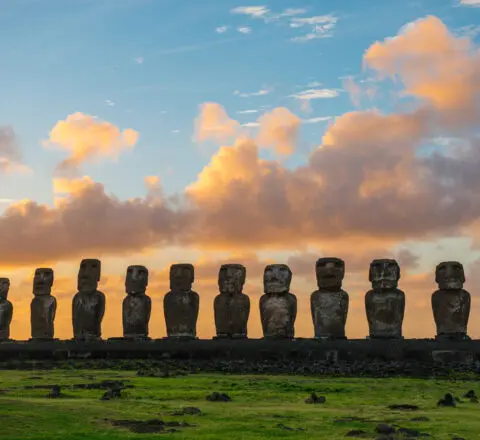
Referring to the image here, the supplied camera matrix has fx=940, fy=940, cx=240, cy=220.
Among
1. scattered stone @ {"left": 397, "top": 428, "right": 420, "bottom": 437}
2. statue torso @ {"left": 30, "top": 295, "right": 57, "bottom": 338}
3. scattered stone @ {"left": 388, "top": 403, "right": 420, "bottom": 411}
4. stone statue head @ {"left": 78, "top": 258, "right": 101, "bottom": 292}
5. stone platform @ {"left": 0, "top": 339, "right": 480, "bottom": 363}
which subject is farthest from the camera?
statue torso @ {"left": 30, "top": 295, "right": 57, "bottom": 338}

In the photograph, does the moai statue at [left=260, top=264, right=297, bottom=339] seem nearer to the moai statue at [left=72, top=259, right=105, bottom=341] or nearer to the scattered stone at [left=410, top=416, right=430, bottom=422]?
the moai statue at [left=72, top=259, right=105, bottom=341]

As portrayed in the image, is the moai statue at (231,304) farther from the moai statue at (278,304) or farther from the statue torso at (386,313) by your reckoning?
the statue torso at (386,313)

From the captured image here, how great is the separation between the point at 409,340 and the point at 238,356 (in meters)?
3.81

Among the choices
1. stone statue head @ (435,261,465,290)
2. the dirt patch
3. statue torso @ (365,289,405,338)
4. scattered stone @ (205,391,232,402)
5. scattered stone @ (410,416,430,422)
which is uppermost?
stone statue head @ (435,261,465,290)

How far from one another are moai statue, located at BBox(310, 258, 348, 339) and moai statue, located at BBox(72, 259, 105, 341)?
19.9 ft

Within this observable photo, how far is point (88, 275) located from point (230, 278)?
13.8 ft

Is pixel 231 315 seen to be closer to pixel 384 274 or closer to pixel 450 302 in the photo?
pixel 384 274

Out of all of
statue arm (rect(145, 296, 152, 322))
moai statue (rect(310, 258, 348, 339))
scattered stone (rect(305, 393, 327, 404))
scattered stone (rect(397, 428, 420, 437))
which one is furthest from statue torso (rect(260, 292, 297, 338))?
scattered stone (rect(397, 428, 420, 437))

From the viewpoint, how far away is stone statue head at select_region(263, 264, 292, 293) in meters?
22.0

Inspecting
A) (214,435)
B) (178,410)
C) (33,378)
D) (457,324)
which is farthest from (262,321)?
(214,435)

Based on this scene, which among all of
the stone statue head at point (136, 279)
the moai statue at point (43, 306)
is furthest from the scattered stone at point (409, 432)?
the moai statue at point (43, 306)

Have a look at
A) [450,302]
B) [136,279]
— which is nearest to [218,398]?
[450,302]

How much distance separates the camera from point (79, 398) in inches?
403

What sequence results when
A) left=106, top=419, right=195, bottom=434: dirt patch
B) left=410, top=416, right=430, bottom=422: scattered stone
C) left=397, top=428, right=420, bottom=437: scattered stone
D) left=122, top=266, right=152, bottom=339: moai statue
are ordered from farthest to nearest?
left=122, top=266, right=152, bottom=339: moai statue → left=410, top=416, right=430, bottom=422: scattered stone → left=106, top=419, right=195, bottom=434: dirt patch → left=397, top=428, right=420, bottom=437: scattered stone
